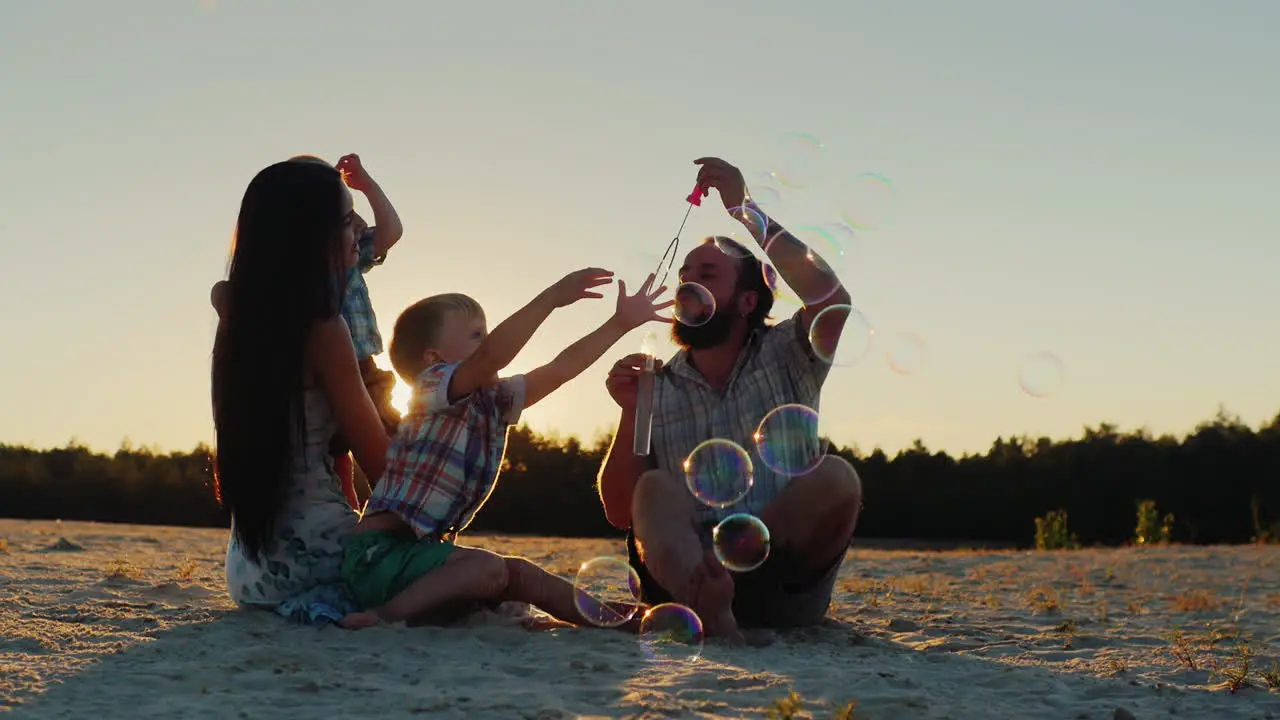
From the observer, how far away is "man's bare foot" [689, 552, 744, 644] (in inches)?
156

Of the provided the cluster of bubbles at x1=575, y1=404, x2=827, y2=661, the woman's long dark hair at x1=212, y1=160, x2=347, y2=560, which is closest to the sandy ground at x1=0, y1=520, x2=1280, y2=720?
the cluster of bubbles at x1=575, y1=404, x2=827, y2=661

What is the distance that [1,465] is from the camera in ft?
68.7

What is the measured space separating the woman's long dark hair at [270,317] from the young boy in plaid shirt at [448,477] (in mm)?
326

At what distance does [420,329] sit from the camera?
4.20 metres

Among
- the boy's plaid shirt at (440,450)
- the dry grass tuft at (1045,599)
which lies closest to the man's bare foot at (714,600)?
the boy's plaid shirt at (440,450)

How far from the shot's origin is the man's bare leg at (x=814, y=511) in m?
4.21

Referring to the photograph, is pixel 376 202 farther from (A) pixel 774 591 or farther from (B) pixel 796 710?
(B) pixel 796 710

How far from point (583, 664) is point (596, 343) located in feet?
3.13

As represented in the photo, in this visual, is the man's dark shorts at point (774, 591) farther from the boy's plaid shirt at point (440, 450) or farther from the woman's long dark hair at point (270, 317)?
the woman's long dark hair at point (270, 317)

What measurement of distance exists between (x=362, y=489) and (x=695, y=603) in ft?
5.76

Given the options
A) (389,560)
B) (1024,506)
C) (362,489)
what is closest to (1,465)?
(1024,506)

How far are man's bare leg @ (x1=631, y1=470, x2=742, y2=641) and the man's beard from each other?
1.70 feet

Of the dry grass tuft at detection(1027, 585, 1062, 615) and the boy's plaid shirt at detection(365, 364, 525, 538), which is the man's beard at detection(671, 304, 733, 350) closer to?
the boy's plaid shirt at detection(365, 364, 525, 538)

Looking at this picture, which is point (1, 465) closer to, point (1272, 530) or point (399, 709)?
point (1272, 530)
